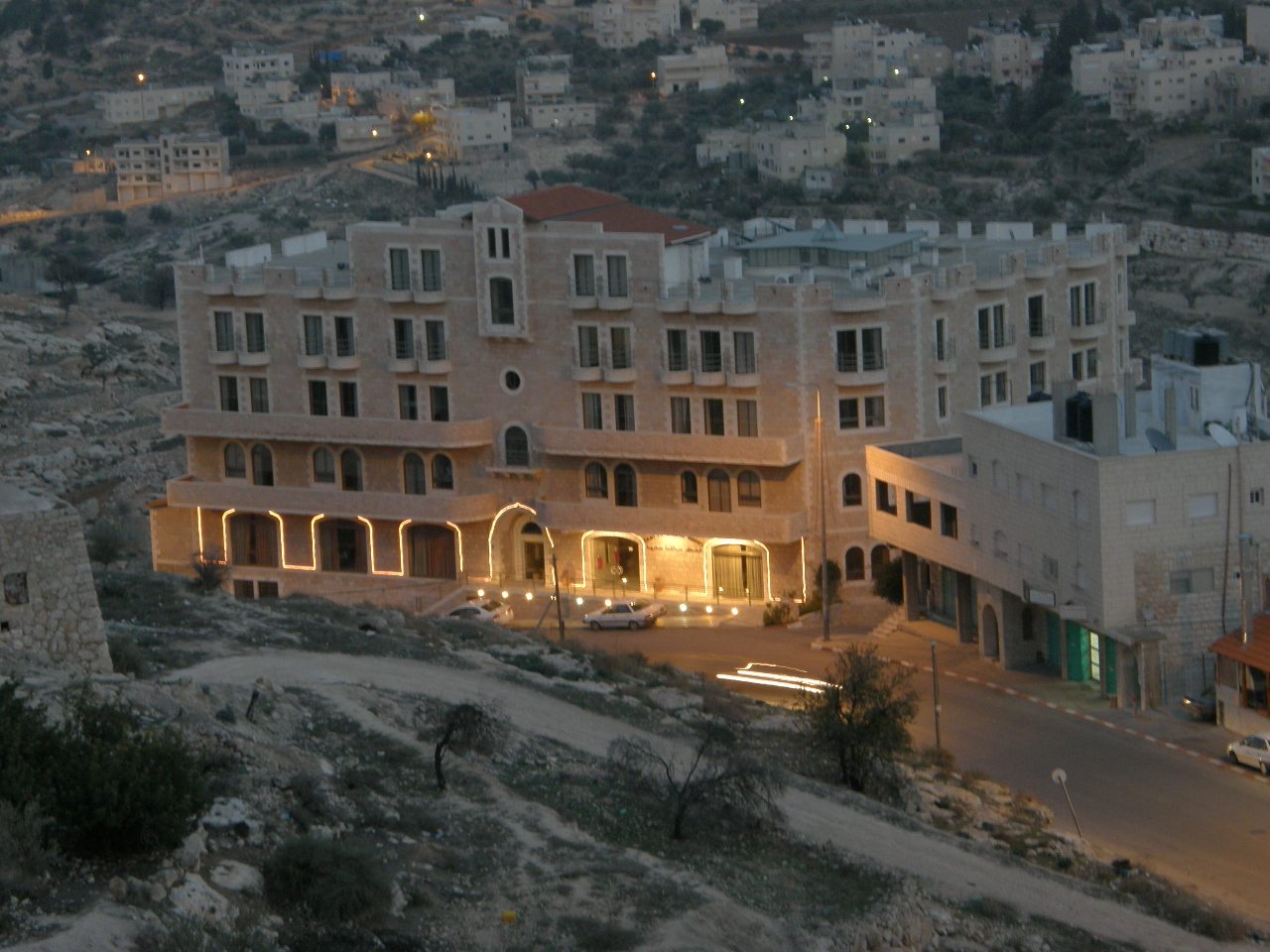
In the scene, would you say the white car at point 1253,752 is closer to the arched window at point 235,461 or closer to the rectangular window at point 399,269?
the rectangular window at point 399,269

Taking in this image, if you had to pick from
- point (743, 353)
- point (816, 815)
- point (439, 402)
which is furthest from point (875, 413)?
point (816, 815)

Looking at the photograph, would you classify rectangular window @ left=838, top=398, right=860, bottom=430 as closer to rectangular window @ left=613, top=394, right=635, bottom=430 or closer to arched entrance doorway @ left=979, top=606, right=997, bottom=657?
rectangular window @ left=613, top=394, right=635, bottom=430

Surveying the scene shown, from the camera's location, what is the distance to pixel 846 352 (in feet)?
197

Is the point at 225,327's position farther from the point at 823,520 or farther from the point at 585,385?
the point at 823,520

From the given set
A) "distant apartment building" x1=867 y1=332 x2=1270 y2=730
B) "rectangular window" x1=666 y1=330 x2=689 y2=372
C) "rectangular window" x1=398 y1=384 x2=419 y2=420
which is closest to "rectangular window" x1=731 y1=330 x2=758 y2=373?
"rectangular window" x1=666 y1=330 x2=689 y2=372

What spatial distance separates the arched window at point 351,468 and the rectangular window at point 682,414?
989cm

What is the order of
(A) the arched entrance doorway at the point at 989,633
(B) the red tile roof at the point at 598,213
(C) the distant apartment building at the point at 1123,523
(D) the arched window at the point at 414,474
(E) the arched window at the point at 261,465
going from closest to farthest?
(C) the distant apartment building at the point at 1123,523
(A) the arched entrance doorway at the point at 989,633
(B) the red tile roof at the point at 598,213
(D) the arched window at the point at 414,474
(E) the arched window at the point at 261,465

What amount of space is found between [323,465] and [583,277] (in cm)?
1015

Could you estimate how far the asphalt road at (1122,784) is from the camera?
39312 millimetres

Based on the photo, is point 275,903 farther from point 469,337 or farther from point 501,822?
point 469,337

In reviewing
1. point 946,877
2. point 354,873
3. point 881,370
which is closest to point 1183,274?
point 881,370

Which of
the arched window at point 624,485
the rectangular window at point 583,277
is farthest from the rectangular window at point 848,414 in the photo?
the rectangular window at point 583,277

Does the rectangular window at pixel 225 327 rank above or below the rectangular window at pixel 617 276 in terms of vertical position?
below

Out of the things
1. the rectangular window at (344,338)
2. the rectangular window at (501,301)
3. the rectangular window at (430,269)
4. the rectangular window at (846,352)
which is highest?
the rectangular window at (430,269)
